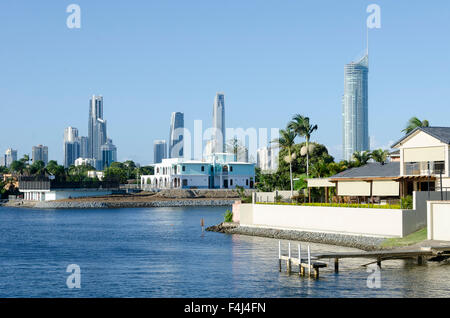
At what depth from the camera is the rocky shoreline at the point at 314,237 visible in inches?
2048

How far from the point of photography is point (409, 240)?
4844 centimetres

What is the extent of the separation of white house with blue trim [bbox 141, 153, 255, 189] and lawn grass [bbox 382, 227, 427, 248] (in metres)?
131

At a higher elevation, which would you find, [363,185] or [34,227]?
[363,185]

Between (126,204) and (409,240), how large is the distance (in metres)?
117

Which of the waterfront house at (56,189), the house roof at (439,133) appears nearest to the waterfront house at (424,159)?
the house roof at (439,133)

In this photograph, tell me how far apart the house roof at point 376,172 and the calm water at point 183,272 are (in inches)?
440

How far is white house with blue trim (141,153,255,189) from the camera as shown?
179500 millimetres

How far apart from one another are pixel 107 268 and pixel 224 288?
473 inches

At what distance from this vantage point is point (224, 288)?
1448 inches

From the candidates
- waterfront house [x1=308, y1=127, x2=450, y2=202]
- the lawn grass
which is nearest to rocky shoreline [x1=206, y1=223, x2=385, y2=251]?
the lawn grass

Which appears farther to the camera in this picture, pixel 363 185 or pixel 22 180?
pixel 22 180
